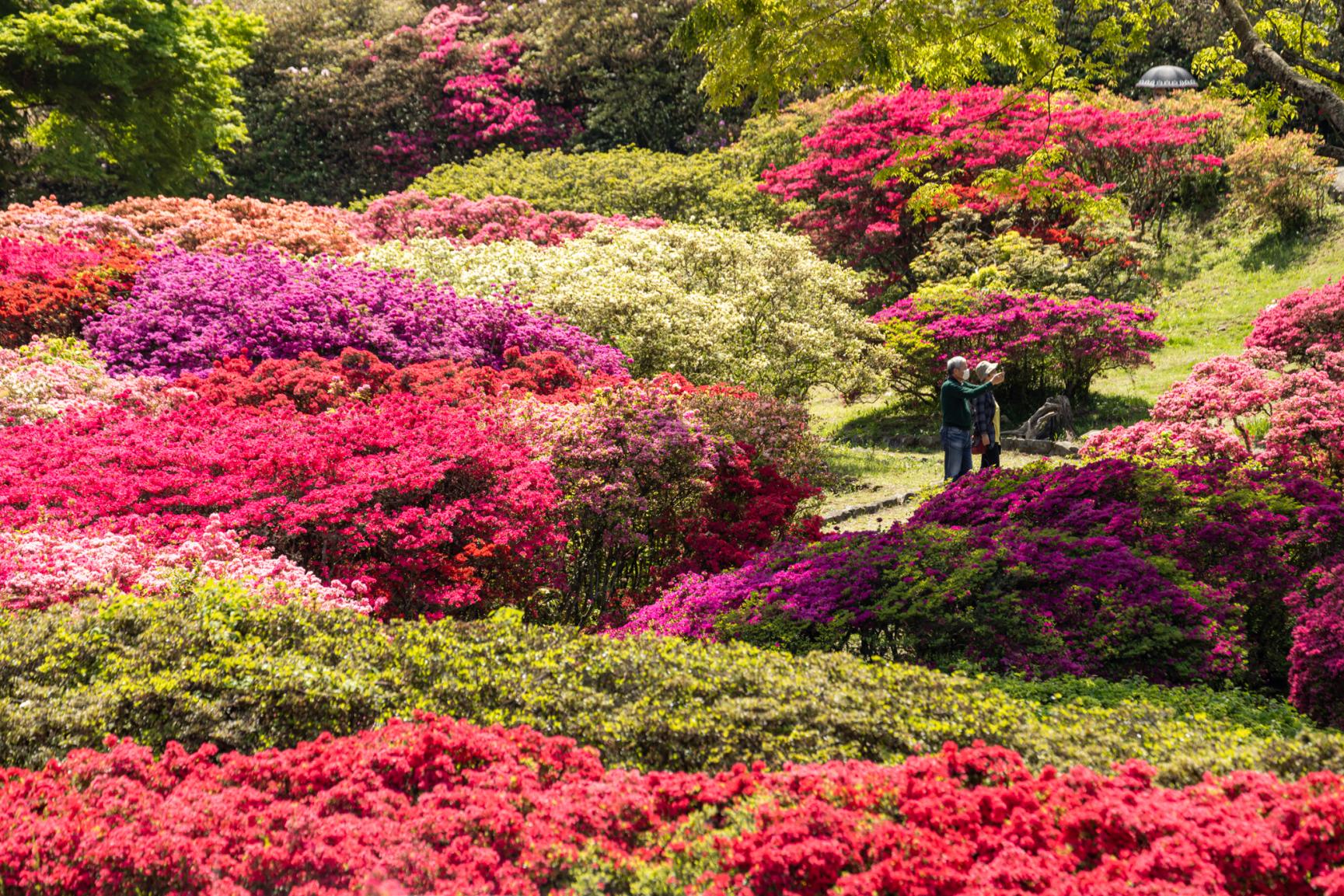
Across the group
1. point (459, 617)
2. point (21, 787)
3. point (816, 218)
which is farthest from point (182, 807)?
point (816, 218)

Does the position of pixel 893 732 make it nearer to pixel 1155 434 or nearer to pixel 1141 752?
pixel 1141 752

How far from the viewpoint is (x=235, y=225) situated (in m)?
15.3

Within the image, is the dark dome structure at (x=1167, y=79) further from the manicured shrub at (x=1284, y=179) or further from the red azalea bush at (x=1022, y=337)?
the red azalea bush at (x=1022, y=337)

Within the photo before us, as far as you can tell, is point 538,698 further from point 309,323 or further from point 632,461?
point 309,323

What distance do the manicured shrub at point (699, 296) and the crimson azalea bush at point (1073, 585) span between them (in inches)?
208

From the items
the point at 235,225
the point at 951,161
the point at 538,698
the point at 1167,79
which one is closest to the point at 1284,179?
the point at 951,161

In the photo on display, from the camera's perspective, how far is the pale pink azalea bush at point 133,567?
210 inches

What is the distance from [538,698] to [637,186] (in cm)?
1860

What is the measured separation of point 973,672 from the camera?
4.84 m

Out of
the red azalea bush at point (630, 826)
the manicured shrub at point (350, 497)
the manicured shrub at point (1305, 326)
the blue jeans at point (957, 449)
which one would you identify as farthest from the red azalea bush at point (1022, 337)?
the red azalea bush at point (630, 826)

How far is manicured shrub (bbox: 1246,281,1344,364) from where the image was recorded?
34.8 ft

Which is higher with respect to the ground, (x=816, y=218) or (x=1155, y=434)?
(x=816, y=218)

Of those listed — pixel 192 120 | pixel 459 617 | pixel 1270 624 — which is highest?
pixel 192 120

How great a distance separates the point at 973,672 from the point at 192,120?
23832 mm
